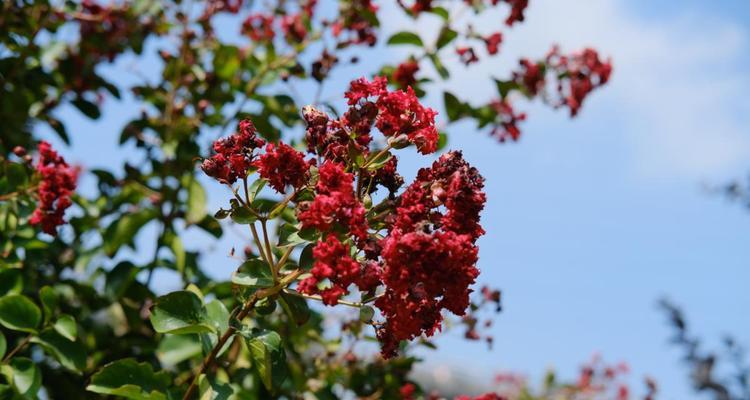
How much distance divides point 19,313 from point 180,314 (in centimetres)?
77

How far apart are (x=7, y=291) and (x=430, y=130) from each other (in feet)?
5.62

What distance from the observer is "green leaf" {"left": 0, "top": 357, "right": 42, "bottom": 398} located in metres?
2.43

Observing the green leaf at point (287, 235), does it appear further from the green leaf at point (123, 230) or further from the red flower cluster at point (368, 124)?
the green leaf at point (123, 230)

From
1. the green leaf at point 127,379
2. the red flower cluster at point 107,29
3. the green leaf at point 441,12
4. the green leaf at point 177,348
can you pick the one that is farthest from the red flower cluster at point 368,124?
the red flower cluster at point 107,29

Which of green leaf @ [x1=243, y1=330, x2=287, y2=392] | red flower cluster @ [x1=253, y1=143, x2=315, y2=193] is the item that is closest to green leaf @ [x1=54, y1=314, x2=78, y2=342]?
green leaf @ [x1=243, y1=330, x2=287, y2=392]

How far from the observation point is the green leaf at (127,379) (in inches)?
85.7

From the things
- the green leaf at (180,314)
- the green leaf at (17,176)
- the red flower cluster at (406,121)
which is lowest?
the green leaf at (180,314)

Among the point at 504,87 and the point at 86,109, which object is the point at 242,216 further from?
the point at 86,109

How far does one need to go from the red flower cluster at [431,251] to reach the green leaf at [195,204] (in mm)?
1925

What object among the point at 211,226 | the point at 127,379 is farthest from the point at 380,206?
the point at 211,226

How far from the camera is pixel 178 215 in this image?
153 inches

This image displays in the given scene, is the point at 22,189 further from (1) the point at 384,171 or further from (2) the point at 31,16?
(1) the point at 384,171

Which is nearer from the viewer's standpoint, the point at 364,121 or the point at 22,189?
the point at 364,121

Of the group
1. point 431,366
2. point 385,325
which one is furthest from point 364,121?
point 431,366
